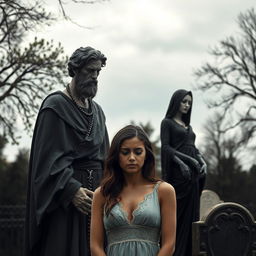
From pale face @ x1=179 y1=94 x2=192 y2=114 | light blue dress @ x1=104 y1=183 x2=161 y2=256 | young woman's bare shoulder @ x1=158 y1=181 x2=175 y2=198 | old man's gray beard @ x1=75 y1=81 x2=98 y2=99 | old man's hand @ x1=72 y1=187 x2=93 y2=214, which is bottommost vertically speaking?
light blue dress @ x1=104 y1=183 x2=161 y2=256

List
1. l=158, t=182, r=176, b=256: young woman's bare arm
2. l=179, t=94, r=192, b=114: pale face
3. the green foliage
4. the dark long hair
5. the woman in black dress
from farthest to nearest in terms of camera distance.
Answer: the green foliage < l=179, t=94, r=192, b=114: pale face < the woman in black dress < the dark long hair < l=158, t=182, r=176, b=256: young woman's bare arm

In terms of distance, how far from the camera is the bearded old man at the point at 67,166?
20.0 ft

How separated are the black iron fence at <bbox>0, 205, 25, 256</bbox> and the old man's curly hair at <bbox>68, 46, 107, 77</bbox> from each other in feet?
37.5

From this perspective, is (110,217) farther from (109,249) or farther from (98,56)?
(98,56)

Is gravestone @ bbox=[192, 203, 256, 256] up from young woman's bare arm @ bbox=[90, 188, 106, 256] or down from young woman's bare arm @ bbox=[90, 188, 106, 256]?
up

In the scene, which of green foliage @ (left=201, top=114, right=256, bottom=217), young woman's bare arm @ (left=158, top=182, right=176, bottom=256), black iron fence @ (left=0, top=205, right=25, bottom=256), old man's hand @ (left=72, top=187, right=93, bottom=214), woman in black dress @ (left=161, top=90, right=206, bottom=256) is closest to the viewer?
young woman's bare arm @ (left=158, top=182, right=176, bottom=256)

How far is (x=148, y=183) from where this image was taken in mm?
4664

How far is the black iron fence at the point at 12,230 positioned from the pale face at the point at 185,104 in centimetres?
758

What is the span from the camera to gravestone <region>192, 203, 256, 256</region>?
9.61 m

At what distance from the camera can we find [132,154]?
4.61 metres

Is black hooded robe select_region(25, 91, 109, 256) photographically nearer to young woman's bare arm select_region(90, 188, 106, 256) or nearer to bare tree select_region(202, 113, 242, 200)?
young woman's bare arm select_region(90, 188, 106, 256)

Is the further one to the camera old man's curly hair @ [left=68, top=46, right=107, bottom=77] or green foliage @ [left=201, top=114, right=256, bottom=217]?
green foliage @ [left=201, top=114, right=256, bottom=217]

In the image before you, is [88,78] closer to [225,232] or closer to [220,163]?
[225,232]

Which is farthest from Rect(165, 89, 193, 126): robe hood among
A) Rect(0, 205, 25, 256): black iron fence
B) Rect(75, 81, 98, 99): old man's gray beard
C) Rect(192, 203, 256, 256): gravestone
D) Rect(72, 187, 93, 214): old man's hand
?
Rect(0, 205, 25, 256): black iron fence
